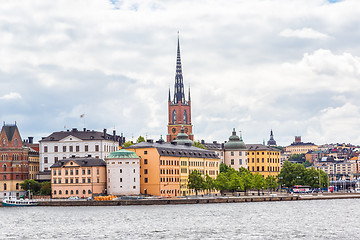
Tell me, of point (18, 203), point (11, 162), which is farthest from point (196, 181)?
point (11, 162)

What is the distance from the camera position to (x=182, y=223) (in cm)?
9631

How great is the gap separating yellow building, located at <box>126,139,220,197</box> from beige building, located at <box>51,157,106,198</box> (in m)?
7.84

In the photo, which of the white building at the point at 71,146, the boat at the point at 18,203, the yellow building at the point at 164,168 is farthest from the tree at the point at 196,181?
the boat at the point at 18,203

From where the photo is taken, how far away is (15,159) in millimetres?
165750

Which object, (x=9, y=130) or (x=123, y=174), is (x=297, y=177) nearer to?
(x=123, y=174)

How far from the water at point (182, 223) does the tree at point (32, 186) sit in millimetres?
27219

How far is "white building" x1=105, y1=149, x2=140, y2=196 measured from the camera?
478 feet

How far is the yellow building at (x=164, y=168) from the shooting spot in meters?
151

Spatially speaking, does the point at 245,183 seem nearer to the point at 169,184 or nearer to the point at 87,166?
the point at 169,184

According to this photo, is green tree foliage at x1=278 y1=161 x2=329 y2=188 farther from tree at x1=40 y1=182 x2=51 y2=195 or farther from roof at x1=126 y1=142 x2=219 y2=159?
tree at x1=40 y1=182 x2=51 y2=195

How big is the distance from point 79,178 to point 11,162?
2356cm

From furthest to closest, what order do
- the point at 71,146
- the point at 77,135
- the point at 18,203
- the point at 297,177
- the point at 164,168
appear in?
the point at 297,177 → the point at 77,135 → the point at 71,146 → the point at 164,168 → the point at 18,203

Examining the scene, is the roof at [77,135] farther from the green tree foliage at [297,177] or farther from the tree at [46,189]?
the green tree foliage at [297,177]

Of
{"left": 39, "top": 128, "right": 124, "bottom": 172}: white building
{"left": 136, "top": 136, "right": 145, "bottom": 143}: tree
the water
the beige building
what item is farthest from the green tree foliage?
the water
